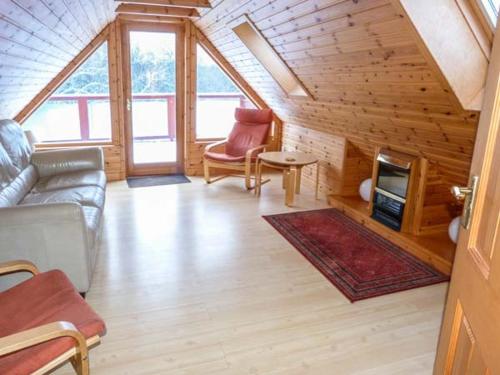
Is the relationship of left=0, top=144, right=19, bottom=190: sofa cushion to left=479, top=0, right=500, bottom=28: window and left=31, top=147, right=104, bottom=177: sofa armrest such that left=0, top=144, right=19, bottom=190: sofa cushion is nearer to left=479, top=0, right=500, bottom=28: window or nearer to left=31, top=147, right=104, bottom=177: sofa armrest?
left=31, top=147, right=104, bottom=177: sofa armrest

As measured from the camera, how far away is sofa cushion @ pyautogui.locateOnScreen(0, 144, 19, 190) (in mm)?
2803

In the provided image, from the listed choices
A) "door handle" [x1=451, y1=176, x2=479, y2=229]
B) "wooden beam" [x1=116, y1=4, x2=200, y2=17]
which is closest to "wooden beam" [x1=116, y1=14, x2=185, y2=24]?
"wooden beam" [x1=116, y1=4, x2=200, y2=17]

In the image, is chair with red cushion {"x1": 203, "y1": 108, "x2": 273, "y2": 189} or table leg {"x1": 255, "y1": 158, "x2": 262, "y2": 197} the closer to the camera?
table leg {"x1": 255, "y1": 158, "x2": 262, "y2": 197}

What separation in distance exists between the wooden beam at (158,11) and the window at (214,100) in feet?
1.96

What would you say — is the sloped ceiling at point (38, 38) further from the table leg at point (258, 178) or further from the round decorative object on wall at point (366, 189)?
the round decorative object on wall at point (366, 189)

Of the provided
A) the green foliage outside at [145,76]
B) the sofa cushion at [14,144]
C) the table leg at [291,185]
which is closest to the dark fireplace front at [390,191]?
the table leg at [291,185]

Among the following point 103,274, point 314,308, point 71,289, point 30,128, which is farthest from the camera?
point 30,128

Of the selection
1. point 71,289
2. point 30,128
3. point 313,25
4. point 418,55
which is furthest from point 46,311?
point 30,128

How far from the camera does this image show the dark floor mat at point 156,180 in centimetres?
497

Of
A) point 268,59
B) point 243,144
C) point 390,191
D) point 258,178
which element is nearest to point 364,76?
point 390,191

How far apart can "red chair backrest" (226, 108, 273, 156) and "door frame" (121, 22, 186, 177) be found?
73cm

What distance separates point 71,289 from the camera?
175cm

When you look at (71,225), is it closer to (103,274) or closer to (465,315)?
(103,274)

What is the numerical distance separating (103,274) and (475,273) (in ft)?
7.78
